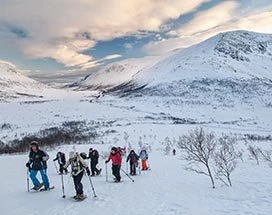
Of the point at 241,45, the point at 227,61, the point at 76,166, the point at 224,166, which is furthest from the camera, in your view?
the point at 241,45

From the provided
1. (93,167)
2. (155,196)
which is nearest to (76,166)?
(155,196)

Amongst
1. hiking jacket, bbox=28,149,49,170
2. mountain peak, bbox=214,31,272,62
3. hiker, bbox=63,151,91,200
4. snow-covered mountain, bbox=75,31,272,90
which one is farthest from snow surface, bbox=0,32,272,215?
mountain peak, bbox=214,31,272,62

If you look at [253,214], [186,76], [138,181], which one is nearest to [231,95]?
[186,76]

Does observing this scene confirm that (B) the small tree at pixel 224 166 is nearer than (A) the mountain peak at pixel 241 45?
Yes

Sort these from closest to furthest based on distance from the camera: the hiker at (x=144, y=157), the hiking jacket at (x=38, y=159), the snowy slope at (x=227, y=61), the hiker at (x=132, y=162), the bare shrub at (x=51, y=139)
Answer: the hiking jacket at (x=38, y=159) < the hiker at (x=132, y=162) < the hiker at (x=144, y=157) < the bare shrub at (x=51, y=139) < the snowy slope at (x=227, y=61)

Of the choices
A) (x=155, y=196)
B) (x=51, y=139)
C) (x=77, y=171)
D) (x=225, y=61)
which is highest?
(x=225, y=61)

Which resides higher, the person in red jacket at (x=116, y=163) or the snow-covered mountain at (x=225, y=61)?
the snow-covered mountain at (x=225, y=61)

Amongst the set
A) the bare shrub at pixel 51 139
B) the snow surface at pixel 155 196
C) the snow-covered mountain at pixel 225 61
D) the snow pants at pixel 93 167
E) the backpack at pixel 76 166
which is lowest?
the snow surface at pixel 155 196

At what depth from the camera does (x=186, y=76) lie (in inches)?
5290

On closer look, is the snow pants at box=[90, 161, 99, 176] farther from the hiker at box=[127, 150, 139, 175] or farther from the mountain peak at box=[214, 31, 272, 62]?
the mountain peak at box=[214, 31, 272, 62]

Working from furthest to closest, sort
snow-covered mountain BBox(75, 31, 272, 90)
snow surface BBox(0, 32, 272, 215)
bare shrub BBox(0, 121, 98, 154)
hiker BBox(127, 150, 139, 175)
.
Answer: snow-covered mountain BBox(75, 31, 272, 90) < bare shrub BBox(0, 121, 98, 154) < hiker BBox(127, 150, 139, 175) < snow surface BBox(0, 32, 272, 215)

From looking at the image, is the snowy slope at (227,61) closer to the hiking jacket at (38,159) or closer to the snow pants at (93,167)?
the snow pants at (93,167)

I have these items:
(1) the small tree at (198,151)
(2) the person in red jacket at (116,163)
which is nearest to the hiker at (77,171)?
(2) the person in red jacket at (116,163)

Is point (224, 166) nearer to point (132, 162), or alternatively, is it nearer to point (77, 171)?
point (132, 162)
